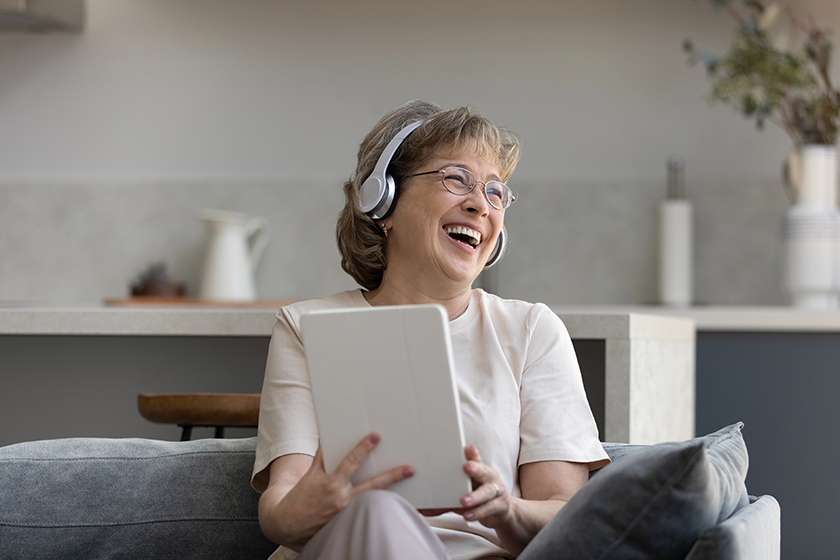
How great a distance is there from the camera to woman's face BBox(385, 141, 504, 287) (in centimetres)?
130

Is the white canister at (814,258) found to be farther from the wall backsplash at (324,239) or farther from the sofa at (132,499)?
the sofa at (132,499)

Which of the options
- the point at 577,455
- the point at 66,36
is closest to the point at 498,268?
the point at 66,36

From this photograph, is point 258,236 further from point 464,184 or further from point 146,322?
point 464,184

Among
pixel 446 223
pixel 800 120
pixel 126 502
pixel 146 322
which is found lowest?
Answer: pixel 126 502

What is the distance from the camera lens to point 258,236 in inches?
147

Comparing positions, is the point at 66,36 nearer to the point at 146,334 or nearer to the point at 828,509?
the point at 146,334

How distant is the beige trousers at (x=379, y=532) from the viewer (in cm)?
94

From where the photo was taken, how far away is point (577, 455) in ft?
3.93

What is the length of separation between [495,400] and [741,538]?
444 mm

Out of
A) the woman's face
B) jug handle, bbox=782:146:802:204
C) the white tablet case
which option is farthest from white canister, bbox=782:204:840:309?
the white tablet case

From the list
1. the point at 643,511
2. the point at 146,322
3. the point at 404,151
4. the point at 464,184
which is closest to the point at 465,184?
the point at 464,184

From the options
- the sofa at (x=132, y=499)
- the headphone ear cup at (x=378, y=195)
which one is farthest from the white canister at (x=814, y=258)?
the headphone ear cup at (x=378, y=195)

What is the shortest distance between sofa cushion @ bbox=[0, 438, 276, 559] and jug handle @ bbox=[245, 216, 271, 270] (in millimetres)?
2313

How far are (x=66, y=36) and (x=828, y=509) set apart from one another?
3.57 m
